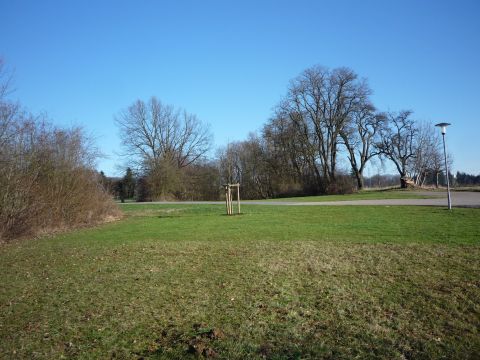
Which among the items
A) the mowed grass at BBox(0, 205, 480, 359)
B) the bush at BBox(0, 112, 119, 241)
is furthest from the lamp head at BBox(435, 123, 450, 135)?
the bush at BBox(0, 112, 119, 241)

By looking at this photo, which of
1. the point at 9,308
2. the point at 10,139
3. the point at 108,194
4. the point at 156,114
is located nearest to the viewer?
the point at 9,308

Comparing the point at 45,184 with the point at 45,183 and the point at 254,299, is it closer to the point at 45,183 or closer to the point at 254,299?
the point at 45,183

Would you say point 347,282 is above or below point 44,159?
below

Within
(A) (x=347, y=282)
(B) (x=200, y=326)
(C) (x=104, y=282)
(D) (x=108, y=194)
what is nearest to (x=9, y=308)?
(C) (x=104, y=282)

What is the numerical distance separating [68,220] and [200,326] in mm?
15916

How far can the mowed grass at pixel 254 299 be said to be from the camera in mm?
4598

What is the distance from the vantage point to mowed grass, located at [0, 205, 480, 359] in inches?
181

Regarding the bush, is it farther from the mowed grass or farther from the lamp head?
the lamp head

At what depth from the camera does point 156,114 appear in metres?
57.2

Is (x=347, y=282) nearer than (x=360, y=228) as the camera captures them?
Yes

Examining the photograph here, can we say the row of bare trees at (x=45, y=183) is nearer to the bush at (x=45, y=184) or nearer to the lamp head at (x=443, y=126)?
the bush at (x=45, y=184)

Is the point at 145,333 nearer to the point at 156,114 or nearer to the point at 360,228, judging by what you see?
the point at 360,228

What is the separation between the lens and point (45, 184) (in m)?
17.8

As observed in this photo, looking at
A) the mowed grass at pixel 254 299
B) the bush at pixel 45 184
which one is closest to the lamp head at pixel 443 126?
the mowed grass at pixel 254 299
